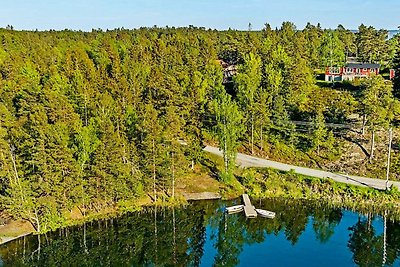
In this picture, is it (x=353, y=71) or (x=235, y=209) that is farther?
(x=353, y=71)

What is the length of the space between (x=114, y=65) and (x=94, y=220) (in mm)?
27389

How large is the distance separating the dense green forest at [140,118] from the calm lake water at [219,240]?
318cm

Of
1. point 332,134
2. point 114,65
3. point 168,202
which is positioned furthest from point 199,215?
point 114,65

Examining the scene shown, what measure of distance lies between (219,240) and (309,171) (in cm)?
1506

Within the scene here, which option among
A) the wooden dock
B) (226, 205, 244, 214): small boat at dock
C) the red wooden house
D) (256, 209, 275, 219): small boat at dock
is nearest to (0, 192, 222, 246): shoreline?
the wooden dock

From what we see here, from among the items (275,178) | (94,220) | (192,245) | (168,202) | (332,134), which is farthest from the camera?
(332,134)

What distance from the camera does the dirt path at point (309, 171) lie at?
4553 centimetres

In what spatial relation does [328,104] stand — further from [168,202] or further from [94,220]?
[94,220]

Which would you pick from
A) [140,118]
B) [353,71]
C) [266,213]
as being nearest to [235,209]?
[266,213]

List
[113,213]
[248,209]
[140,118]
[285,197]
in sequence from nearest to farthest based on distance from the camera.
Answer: [113,213] < [248,209] < [140,118] < [285,197]

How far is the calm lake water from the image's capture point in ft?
114

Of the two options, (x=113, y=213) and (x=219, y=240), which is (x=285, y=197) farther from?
(x=113, y=213)

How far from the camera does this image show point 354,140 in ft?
182

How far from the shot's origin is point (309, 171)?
160 feet
